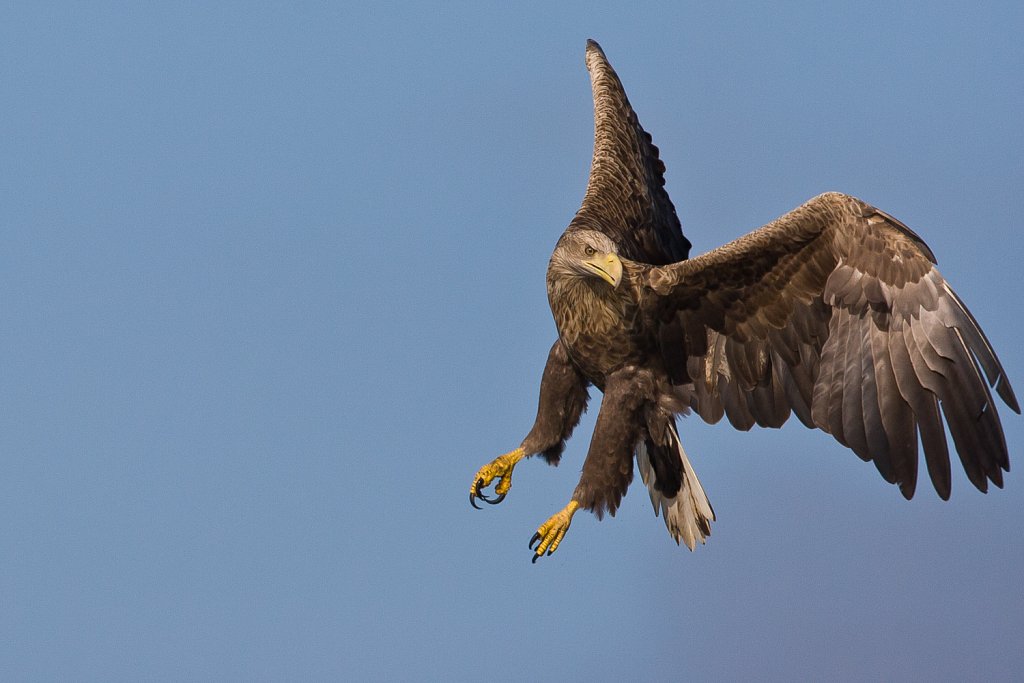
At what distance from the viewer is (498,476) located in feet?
33.6

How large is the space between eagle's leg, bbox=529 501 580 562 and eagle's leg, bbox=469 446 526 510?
2.22ft

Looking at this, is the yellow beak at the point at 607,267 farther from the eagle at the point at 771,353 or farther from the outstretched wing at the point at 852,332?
the outstretched wing at the point at 852,332

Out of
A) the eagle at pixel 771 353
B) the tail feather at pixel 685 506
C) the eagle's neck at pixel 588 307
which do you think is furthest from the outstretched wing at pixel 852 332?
the tail feather at pixel 685 506

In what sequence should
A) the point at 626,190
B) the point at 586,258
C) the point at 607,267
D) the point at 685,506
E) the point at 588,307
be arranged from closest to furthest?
the point at 607,267 → the point at 586,258 → the point at 588,307 → the point at 685,506 → the point at 626,190

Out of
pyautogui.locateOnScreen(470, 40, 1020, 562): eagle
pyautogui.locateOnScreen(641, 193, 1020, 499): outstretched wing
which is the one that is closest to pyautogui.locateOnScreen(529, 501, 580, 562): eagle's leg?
pyautogui.locateOnScreen(470, 40, 1020, 562): eagle

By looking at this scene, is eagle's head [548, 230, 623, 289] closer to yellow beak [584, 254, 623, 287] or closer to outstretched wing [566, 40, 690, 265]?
yellow beak [584, 254, 623, 287]

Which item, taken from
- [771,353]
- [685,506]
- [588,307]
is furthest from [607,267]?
[685,506]

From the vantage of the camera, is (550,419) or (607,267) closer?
(607,267)

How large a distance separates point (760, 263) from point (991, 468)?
1.50m

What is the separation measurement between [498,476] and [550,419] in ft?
1.37

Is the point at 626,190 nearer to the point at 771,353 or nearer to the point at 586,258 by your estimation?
the point at 586,258

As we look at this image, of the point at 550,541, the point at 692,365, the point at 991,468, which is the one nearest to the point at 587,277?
the point at 692,365

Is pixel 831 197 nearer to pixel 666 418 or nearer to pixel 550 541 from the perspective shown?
pixel 666 418

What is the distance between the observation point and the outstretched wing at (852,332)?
30.6ft
